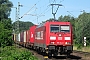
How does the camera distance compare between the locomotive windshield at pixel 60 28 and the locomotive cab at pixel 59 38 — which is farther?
the locomotive windshield at pixel 60 28

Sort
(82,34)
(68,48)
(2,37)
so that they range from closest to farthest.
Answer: (68,48) → (2,37) → (82,34)

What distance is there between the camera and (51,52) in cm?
2473

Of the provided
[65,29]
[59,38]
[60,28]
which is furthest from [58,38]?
[65,29]

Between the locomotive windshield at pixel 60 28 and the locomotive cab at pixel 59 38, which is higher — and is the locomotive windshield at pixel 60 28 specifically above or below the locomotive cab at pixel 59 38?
above

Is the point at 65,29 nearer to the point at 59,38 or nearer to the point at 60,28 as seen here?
the point at 60,28

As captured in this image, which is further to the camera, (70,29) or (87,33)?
(87,33)

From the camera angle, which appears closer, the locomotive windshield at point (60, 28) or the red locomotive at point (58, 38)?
the red locomotive at point (58, 38)

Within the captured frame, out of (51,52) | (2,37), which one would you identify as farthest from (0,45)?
(51,52)

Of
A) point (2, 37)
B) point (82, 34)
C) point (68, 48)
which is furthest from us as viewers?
point (82, 34)

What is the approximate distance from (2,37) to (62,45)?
7.37 meters

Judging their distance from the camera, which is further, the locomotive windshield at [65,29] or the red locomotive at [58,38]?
the locomotive windshield at [65,29]

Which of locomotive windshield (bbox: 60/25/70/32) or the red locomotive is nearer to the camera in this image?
the red locomotive

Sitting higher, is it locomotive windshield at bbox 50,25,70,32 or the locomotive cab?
locomotive windshield at bbox 50,25,70,32

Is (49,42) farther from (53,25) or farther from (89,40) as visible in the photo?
(89,40)
